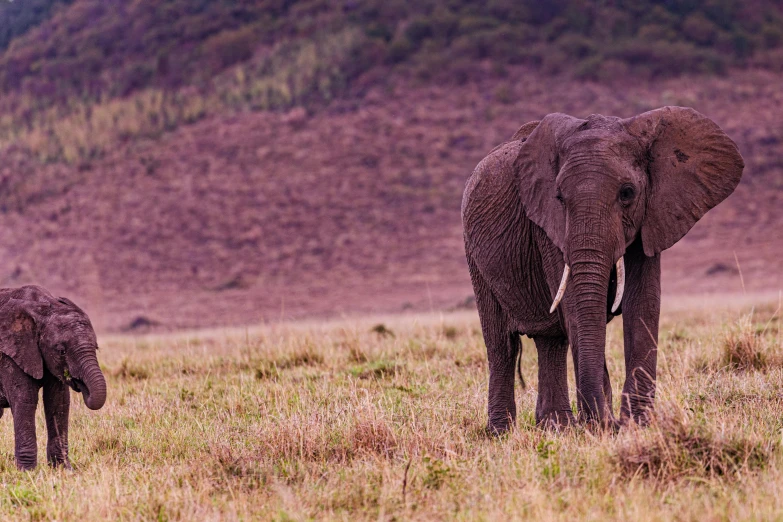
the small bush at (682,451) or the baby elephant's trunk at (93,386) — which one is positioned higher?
the baby elephant's trunk at (93,386)

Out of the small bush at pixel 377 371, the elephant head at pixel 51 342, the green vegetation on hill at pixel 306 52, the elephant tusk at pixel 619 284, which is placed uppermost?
the green vegetation on hill at pixel 306 52

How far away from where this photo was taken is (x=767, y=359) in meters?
8.21

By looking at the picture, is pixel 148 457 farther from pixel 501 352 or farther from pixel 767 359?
pixel 767 359

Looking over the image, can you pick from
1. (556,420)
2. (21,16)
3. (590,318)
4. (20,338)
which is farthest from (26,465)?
(21,16)

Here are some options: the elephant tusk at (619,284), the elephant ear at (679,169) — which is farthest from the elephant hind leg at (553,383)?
the elephant ear at (679,169)

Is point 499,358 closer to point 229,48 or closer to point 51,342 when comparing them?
point 51,342

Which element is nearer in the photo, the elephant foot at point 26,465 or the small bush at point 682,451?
the small bush at point 682,451

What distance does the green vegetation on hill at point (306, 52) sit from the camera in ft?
126

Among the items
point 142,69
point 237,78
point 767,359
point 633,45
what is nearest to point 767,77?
point 633,45

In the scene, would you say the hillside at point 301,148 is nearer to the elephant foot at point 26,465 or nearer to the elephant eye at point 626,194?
the elephant foot at point 26,465

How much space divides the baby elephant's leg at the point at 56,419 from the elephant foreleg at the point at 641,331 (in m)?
3.67

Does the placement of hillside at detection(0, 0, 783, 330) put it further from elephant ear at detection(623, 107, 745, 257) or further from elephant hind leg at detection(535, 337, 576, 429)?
elephant ear at detection(623, 107, 745, 257)

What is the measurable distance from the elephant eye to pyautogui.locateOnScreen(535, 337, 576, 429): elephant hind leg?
1224 millimetres

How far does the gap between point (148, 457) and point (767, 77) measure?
121ft
